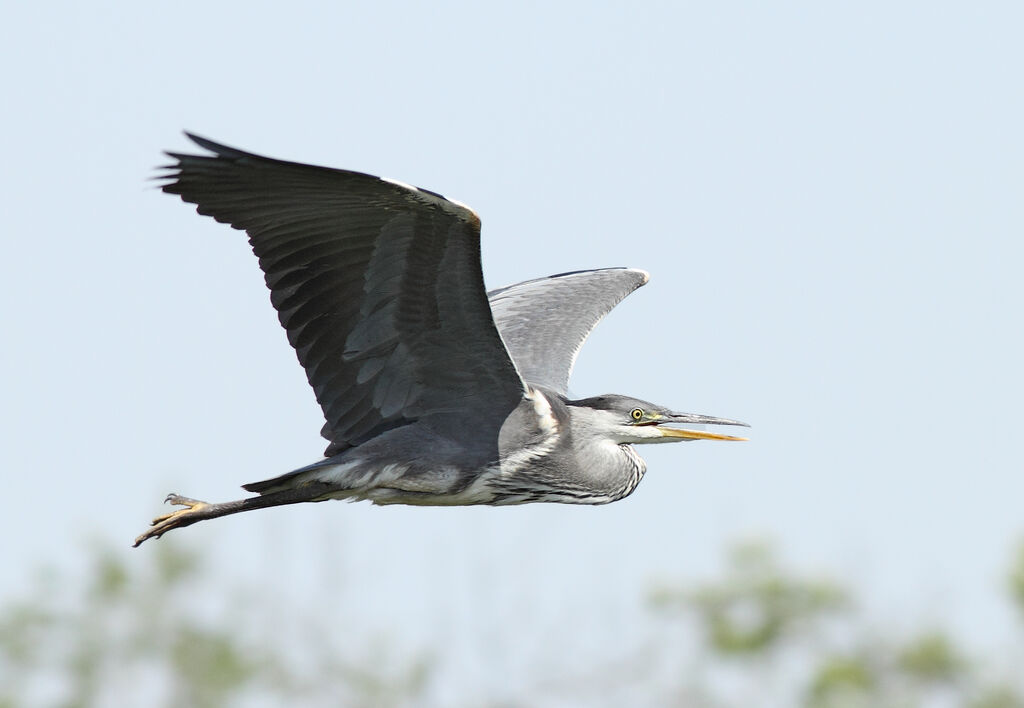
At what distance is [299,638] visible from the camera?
16.0 meters

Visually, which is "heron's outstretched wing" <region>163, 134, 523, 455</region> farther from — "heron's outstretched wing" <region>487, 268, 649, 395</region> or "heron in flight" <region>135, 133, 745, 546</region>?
"heron's outstretched wing" <region>487, 268, 649, 395</region>

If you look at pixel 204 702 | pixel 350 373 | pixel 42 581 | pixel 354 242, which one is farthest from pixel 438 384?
pixel 42 581

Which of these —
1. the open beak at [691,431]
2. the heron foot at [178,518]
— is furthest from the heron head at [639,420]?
the heron foot at [178,518]

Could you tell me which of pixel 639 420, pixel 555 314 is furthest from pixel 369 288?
pixel 555 314

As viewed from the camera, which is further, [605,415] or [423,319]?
[605,415]

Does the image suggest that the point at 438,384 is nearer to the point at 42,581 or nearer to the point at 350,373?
the point at 350,373

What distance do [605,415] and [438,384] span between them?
3.72 feet

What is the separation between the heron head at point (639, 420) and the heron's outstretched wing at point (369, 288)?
0.80m

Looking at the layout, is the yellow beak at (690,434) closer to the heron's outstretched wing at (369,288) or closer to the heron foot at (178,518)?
the heron's outstretched wing at (369,288)

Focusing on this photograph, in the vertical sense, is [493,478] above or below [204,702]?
above

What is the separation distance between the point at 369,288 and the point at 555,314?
263 centimetres

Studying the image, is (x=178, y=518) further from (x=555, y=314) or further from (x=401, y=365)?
(x=555, y=314)

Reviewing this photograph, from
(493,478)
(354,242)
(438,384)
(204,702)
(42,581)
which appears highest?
(354,242)

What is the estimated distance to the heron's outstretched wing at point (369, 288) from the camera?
687 centimetres
